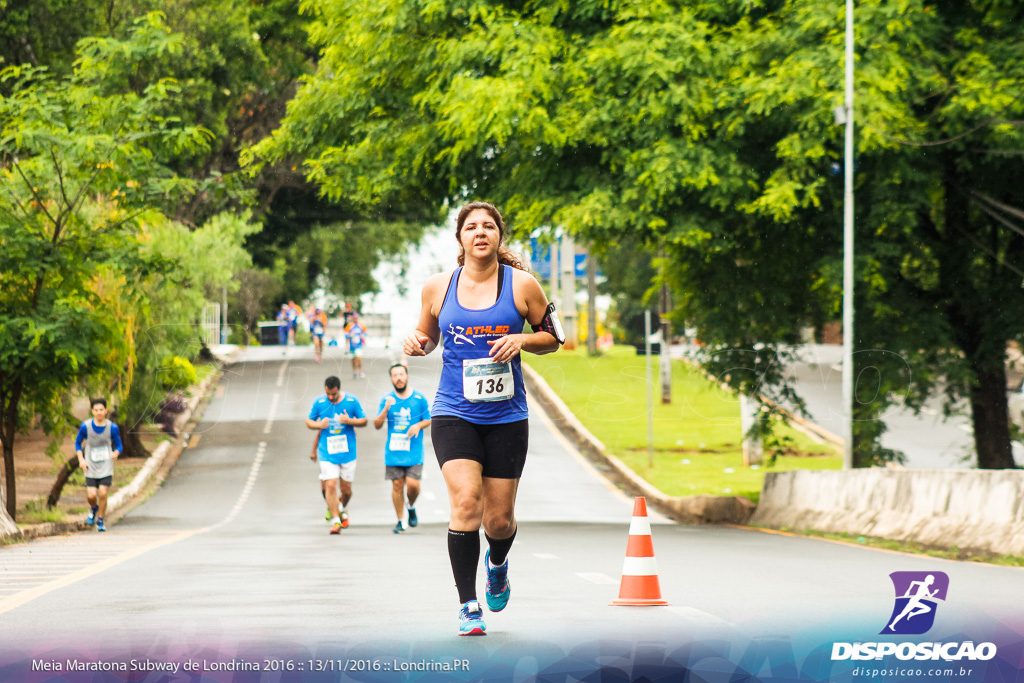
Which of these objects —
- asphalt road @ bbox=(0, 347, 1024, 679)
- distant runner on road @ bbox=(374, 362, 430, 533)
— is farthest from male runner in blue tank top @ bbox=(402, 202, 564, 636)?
distant runner on road @ bbox=(374, 362, 430, 533)

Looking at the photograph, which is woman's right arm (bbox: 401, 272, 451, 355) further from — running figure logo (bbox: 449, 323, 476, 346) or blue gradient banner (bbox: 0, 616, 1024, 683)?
blue gradient banner (bbox: 0, 616, 1024, 683)

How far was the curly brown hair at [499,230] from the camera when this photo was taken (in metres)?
6.43

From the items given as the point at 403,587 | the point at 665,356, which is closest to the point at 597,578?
the point at 403,587

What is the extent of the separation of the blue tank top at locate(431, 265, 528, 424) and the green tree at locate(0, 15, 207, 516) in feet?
39.8

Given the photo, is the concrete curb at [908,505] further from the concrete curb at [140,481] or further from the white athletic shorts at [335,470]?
the concrete curb at [140,481]

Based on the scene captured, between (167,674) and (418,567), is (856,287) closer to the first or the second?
(418,567)

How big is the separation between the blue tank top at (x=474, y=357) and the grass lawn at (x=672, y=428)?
14.4m

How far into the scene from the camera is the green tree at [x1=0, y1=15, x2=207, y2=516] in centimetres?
1742

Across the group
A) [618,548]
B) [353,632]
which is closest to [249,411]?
[618,548]

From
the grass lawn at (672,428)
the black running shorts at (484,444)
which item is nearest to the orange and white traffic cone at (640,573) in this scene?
the black running shorts at (484,444)

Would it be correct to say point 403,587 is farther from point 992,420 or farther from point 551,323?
point 992,420

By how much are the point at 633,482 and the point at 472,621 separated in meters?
21.3

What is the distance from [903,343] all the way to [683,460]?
12.0m

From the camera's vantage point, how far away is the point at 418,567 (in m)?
11.4
